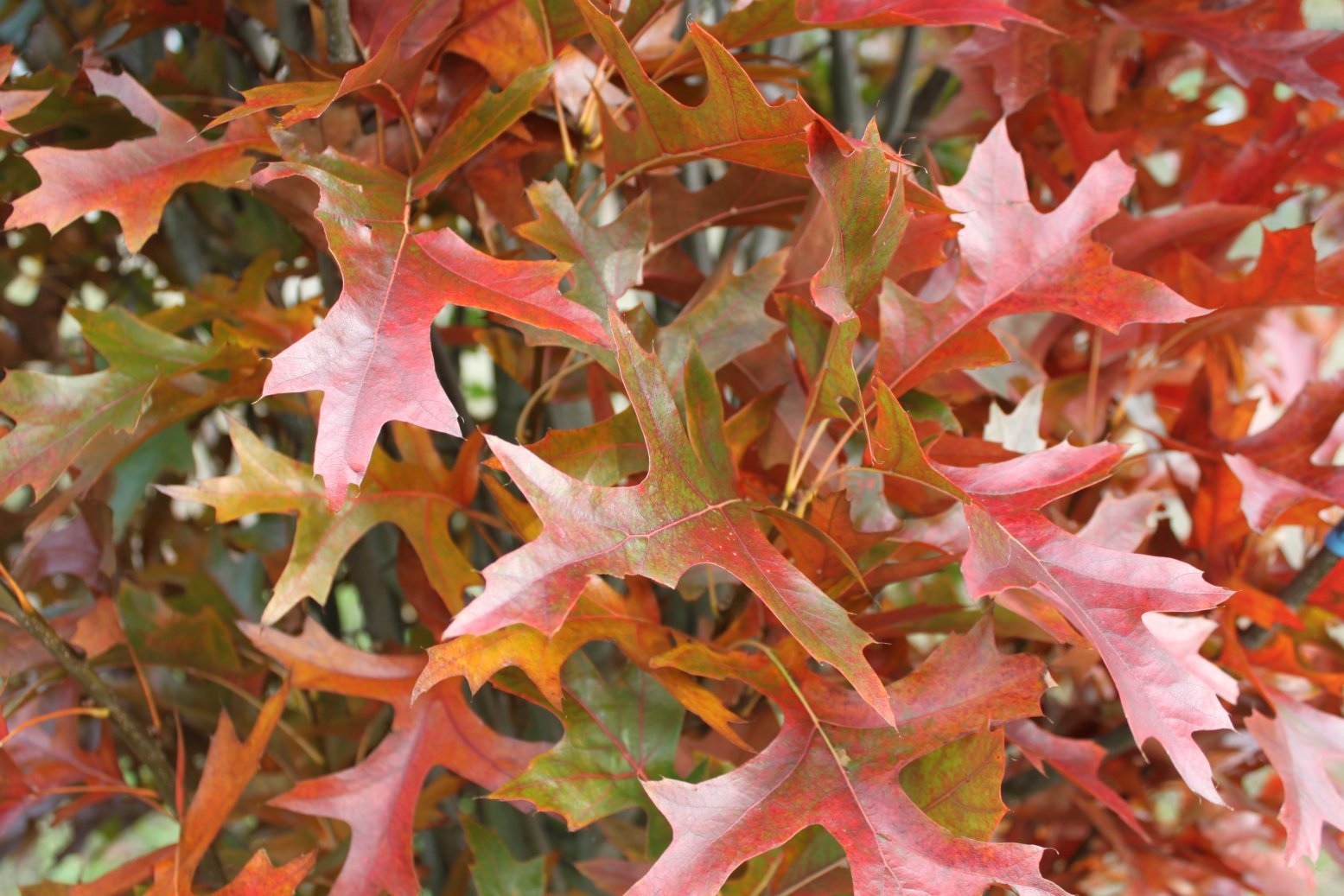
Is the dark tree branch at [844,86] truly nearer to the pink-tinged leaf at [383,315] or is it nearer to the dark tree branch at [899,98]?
the dark tree branch at [899,98]

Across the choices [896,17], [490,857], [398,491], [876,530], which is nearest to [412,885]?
[490,857]

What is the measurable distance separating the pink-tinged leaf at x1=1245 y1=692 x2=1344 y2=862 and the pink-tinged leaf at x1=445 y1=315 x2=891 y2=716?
333 mm

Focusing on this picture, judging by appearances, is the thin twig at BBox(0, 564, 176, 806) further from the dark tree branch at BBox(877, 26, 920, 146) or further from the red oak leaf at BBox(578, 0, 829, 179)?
the dark tree branch at BBox(877, 26, 920, 146)

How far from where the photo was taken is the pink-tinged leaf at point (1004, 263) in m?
0.57

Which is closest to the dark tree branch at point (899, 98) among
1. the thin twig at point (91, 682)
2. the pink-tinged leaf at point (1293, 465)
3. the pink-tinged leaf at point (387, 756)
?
the pink-tinged leaf at point (1293, 465)

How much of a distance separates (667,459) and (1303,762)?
1.52 ft

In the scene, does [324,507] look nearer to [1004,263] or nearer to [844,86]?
[1004,263]

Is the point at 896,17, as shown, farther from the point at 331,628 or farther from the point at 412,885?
the point at 331,628

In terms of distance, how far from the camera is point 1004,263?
1.90ft

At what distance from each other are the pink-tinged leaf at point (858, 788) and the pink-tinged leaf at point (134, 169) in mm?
378

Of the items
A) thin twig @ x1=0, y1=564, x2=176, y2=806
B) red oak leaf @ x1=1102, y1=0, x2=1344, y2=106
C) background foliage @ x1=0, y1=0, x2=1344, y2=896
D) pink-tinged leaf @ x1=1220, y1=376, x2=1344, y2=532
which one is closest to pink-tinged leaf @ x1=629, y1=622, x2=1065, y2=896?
background foliage @ x1=0, y1=0, x2=1344, y2=896

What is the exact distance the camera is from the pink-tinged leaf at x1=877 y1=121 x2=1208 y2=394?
57 centimetres

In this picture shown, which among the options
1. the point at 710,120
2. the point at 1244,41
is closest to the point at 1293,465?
the point at 1244,41

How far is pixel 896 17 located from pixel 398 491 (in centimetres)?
38
